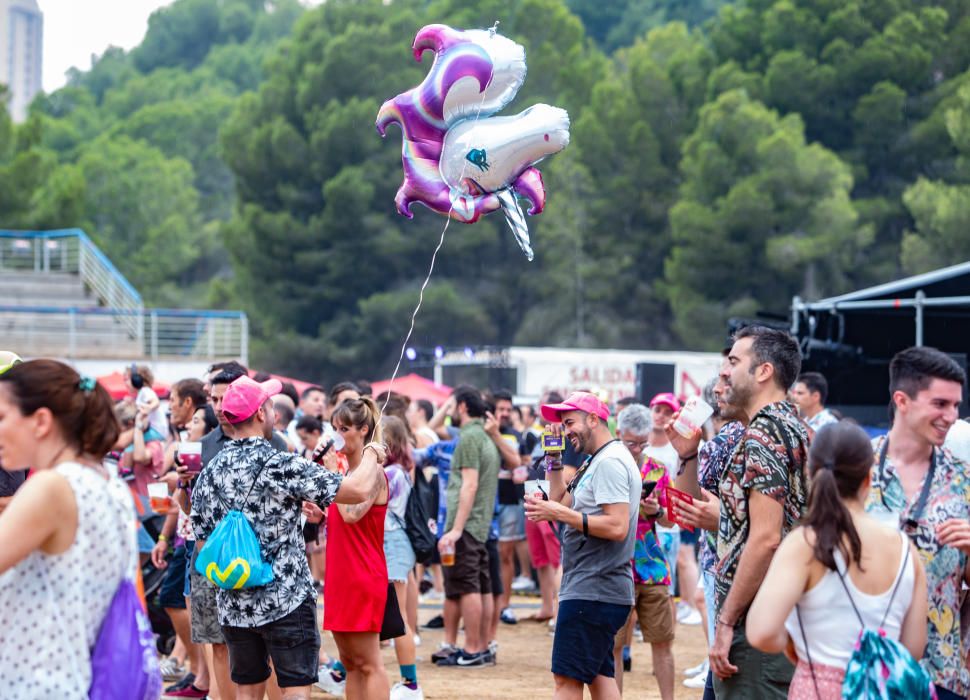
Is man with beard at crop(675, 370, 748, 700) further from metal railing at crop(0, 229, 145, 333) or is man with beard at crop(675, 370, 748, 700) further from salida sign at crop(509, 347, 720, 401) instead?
metal railing at crop(0, 229, 145, 333)

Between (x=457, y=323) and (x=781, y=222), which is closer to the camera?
(x=781, y=222)

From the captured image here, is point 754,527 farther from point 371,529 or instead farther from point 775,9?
point 775,9

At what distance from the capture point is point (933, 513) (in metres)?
3.76

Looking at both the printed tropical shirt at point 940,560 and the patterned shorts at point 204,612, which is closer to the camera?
the printed tropical shirt at point 940,560

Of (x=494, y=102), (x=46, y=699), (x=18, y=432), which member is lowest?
(x=46, y=699)

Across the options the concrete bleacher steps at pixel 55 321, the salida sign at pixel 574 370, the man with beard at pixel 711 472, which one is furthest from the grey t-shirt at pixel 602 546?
the concrete bleacher steps at pixel 55 321

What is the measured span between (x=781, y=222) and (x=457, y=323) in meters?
9.39

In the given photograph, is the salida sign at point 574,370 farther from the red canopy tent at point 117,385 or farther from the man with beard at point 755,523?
the man with beard at point 755,523

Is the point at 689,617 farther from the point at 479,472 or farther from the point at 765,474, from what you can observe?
the point at 765,474

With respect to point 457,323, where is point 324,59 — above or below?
above

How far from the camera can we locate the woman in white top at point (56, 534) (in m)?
3.05

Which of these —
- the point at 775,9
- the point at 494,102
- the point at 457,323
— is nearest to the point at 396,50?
the point at 457,323

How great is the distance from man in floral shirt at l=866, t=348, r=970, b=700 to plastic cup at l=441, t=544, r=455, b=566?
15.1 ft

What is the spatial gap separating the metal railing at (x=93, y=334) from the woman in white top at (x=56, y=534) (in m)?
20.4
